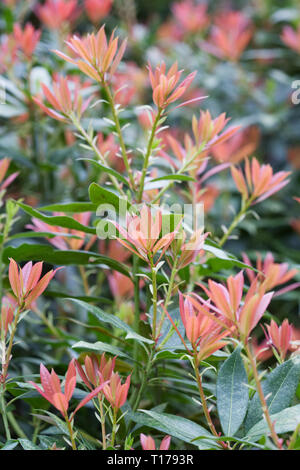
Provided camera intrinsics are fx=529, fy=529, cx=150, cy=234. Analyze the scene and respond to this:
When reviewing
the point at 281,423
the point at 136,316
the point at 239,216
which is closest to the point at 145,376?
the point at 136,316

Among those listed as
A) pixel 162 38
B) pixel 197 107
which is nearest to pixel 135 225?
pixel 197 107

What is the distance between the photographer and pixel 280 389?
583mm

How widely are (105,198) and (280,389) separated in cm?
31

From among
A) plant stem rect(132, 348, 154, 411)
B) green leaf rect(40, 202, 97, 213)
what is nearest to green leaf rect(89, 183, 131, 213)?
green leaf rect(40, 202, 97, 213)

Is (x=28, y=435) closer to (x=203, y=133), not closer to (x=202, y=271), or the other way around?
(x=202, y=271)

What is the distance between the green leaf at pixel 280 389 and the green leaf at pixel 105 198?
0.27 m

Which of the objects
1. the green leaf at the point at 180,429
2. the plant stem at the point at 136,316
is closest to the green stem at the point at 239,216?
the plant stem at the point at 136,316

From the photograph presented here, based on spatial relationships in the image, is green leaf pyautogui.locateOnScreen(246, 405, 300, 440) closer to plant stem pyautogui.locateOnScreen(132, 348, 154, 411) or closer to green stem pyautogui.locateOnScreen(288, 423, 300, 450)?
green stem pyautogui.locateOnScreen(288, 423, 300, 450)

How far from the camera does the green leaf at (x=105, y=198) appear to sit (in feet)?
2.15

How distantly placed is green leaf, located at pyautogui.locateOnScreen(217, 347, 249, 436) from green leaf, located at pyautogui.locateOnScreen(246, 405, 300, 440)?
0.03 meters

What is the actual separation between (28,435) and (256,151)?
1170mm

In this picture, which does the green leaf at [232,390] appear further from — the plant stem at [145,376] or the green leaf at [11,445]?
the green leaf at [11,445]

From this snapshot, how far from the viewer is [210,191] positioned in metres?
1.38

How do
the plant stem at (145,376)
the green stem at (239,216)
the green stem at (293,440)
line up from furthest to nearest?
the green stem at (239,216)
the plant stem at (145,376)
the green stem at (293,440)
